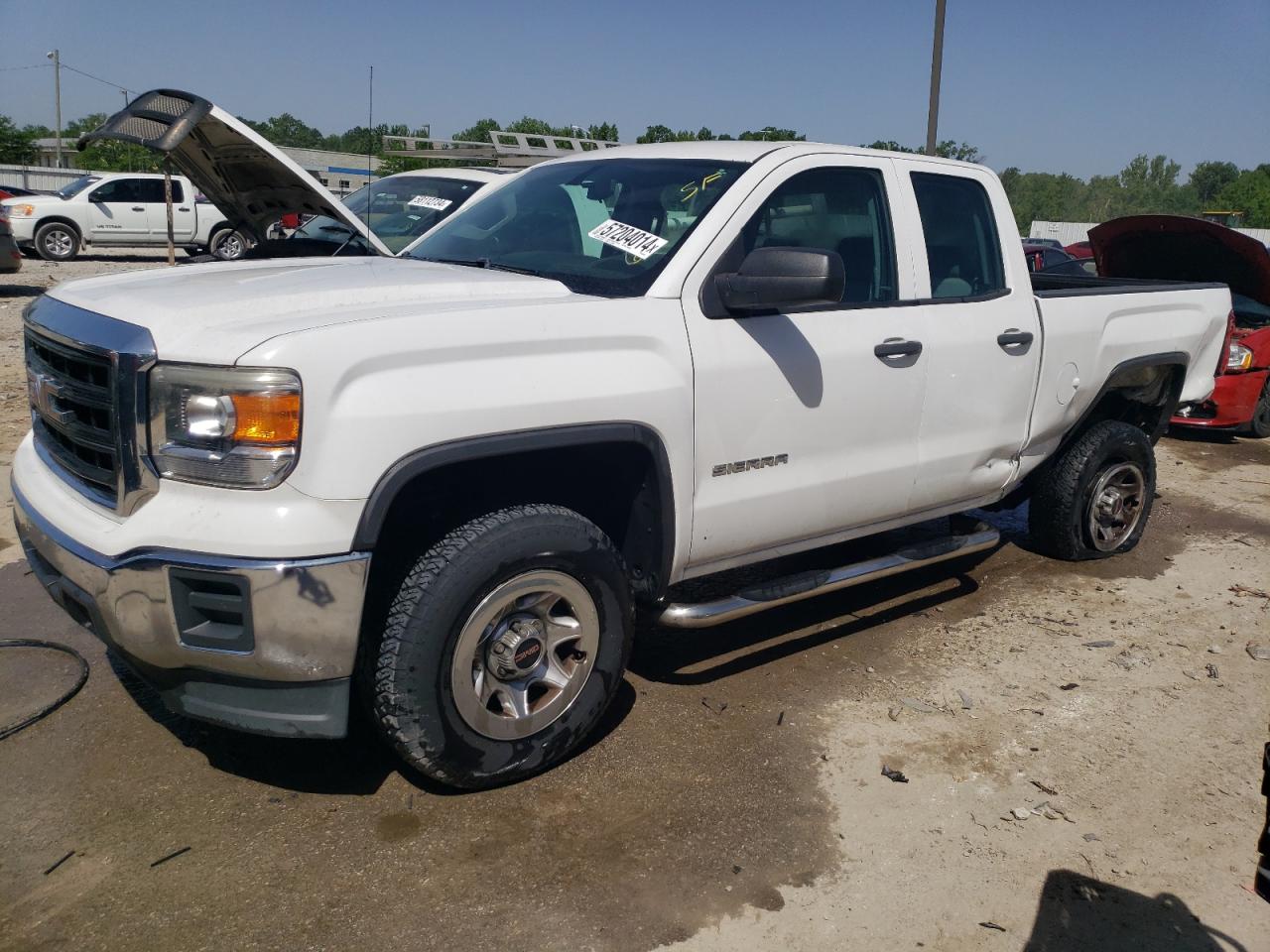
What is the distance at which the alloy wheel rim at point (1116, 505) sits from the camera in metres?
5.70

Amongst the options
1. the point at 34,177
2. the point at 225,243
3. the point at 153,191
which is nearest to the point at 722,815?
the point at 225,243

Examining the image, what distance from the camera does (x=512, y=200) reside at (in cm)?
438

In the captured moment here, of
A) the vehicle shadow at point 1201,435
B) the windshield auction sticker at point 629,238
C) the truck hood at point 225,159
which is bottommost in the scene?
the vehicle shadow at point 1201,435

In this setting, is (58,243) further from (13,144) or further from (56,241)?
(13,144)

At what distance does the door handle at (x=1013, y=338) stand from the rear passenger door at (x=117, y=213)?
20078 mm

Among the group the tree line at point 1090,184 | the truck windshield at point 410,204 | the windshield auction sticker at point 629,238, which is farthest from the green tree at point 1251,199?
the windshield auction sticker at point 629,238

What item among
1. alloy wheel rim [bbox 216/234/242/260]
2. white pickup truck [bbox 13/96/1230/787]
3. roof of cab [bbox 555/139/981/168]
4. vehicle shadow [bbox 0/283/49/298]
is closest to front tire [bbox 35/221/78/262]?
alloy wheel rim [bbox 216/234/242/260]

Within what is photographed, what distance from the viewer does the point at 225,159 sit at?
187 inches

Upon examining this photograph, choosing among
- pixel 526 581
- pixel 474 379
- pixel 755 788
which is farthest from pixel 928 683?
pixel 474 379

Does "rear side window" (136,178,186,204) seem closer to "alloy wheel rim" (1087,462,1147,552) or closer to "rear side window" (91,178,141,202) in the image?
"rear side window" (91,178,141,202)

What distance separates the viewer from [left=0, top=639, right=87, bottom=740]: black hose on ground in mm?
3578

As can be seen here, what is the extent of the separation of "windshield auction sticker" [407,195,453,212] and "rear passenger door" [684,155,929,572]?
17.6 ft

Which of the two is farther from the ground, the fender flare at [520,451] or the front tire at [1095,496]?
the fender flare at [520,451]

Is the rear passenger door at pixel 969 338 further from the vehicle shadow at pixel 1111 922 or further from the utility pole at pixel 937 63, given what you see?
the utility pole at pixel 937 63
